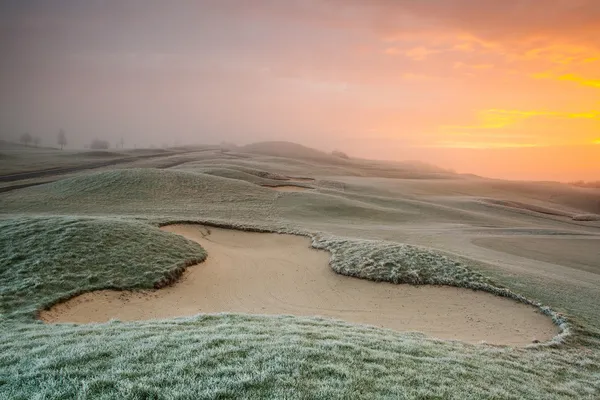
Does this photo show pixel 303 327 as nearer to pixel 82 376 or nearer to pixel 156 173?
pixel 82 376

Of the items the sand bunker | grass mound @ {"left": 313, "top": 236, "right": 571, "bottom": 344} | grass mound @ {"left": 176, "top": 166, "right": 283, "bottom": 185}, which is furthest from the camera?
grass mound @ {"left": 176, "top": 166, "right": 283, "bottom": 185}

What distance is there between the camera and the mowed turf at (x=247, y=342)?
7453 mm

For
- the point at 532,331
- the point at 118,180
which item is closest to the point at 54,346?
the point at 532,331

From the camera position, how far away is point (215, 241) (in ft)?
89.5

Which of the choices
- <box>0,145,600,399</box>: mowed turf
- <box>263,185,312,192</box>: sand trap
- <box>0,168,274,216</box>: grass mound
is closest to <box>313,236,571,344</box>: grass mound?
<box>0,145,600,399</box>: mowed turf

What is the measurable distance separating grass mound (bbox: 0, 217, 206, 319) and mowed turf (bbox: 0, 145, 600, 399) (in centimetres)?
8

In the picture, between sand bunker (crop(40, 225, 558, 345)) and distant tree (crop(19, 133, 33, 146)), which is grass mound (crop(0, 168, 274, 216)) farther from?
distant tree (crop(19, 133, 33, 146))

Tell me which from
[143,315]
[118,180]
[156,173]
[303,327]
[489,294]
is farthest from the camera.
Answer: [156,173]

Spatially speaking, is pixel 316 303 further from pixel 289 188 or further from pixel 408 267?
pixel 289 188

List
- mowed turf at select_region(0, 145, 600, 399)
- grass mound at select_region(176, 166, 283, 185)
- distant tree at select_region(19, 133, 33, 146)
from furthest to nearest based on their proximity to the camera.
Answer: distant tree at select_region(19, 133, 33, 146) < grass mound at select_region(176, 166, 283, 185) < mowed turf at select_region(0, 145, 600, 399)

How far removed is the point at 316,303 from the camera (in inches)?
704

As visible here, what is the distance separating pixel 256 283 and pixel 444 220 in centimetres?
3213

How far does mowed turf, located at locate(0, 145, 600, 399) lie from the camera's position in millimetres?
7453

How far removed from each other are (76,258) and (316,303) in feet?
41.9
